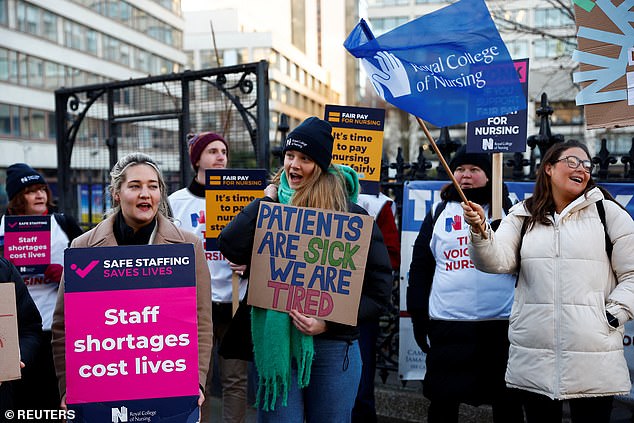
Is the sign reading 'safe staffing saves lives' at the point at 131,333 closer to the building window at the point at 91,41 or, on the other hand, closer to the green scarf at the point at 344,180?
the green scarf at the point at 344,180

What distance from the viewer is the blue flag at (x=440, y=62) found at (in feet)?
9.02

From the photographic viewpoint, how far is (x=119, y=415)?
226 centimetres

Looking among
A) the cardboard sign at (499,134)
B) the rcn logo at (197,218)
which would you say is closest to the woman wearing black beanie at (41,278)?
the rcn logo at (197,218)

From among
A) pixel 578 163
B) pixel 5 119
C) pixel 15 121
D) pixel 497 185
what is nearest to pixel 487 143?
pixel 497 185

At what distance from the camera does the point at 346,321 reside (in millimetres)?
2602

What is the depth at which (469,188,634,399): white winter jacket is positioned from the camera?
284 cm

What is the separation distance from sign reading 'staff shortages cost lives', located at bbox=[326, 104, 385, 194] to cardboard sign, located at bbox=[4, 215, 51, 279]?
216cm

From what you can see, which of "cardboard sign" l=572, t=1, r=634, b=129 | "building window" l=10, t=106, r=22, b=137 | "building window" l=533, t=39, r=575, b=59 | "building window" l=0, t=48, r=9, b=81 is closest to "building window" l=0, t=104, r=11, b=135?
"building window" l=10, t=106, r=22, b=137

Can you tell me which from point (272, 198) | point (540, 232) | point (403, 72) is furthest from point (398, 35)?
point (540, 232)

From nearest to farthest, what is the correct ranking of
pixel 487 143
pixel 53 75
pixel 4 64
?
pixel 487 143
pixel 4 64
pixel 53 75

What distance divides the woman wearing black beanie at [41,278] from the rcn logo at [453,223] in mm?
2623

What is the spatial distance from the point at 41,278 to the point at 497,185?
3.12 meters

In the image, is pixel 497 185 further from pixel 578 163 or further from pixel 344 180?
pixel 344 180

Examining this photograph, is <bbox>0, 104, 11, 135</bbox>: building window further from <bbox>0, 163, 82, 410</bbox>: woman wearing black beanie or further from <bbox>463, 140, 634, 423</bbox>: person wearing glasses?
<bbox>463, 140, 634, 423</bbox>: person wearing glasses
